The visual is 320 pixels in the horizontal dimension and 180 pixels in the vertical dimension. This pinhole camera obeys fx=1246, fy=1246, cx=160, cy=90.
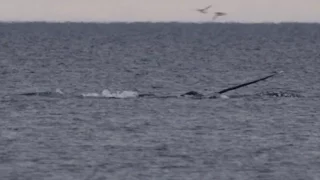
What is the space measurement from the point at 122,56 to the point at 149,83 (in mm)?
56384

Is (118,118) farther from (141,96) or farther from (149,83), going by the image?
(149,83)

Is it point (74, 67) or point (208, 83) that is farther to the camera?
point (74, 67)

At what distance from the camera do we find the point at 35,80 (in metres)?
81.4

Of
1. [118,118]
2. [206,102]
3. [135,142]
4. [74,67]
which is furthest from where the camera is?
[74,67]

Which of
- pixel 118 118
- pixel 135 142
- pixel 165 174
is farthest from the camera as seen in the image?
pixel 118 118

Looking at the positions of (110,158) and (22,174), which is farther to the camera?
(110,158)

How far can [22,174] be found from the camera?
124ft

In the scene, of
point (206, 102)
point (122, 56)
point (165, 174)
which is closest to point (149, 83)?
point (206, 102)

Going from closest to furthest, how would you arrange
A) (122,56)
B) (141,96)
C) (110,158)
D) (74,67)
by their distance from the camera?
1. (110,158)
2. (141,96)
3. (74,67)
4. (122,56)

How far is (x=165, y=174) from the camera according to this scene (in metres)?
37.7

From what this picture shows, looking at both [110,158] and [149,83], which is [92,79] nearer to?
[149,83]

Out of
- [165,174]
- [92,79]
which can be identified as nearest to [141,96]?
[92,79]

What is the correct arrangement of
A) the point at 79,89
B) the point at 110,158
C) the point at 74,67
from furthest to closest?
the point at 74,67 → the point at 79,89 → the point at 110,158

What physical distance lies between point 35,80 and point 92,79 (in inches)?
168
